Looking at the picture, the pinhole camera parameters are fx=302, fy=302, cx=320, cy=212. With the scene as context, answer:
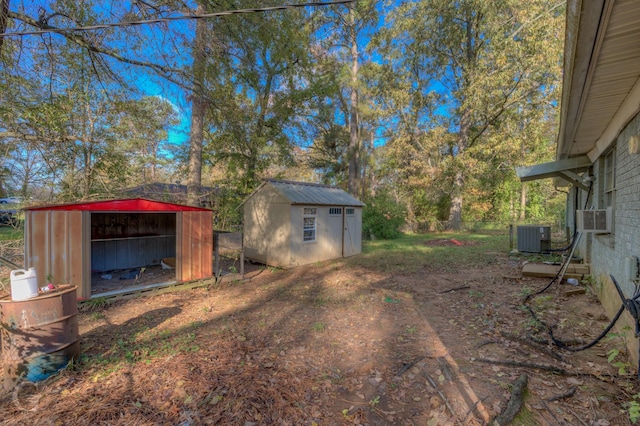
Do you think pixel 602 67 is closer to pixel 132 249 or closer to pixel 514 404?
pixel 514 404

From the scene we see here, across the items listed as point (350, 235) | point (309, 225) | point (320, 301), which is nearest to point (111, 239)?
point (320, 301)

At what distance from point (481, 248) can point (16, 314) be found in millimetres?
13425

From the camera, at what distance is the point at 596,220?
5.21m

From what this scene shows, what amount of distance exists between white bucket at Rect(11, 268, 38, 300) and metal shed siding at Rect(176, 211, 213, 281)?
3.80m

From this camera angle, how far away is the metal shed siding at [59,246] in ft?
17.8

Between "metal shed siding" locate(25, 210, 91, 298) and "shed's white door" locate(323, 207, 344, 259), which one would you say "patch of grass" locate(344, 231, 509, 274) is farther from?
"metal shed siding" locate(25, 210, 91, 298)

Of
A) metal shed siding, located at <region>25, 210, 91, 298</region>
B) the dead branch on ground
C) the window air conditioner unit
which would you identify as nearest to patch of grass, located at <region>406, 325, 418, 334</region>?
the dead branch on ground

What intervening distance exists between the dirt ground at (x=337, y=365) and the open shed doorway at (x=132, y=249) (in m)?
2.15

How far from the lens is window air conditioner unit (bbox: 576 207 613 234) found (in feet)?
16.4

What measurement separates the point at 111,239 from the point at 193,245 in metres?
2.02

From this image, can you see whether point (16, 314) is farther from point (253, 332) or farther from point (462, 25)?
point (462, 25)

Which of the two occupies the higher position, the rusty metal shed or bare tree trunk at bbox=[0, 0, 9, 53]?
bare tree trunk at bbox=[0, 0, 9, 53]

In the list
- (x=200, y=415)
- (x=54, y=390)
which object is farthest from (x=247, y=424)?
(x=54, y=390)

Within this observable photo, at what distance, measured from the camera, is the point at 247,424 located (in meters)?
2.55
